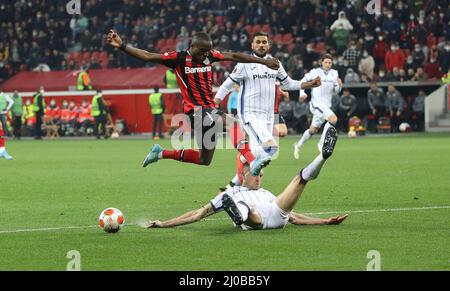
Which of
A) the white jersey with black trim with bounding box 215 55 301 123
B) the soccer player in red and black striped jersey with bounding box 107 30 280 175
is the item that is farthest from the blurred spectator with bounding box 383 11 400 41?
the soccer player in red and black striped jersey with bounding box 107 30 280 175

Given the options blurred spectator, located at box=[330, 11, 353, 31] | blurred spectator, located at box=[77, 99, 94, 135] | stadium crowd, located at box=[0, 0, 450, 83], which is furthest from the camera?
blurred spectator, located at box=[77, 99, 94, 135]

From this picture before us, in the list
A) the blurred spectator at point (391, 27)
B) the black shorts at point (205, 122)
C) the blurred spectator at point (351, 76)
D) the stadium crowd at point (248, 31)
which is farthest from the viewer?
the blurred spectator at point (391, 27)

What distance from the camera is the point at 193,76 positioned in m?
14.1

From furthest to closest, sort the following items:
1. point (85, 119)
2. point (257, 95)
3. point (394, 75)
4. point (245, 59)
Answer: point (85, 119)
point (394, 75)
point (257, 95)
point (245, 59)

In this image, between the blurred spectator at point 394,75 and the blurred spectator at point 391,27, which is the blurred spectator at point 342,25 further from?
the blurred spectator at point 394,75

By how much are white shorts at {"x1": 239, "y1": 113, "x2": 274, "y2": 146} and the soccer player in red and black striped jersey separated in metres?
0.81

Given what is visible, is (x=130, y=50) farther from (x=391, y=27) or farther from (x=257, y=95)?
(x=391, y=27)

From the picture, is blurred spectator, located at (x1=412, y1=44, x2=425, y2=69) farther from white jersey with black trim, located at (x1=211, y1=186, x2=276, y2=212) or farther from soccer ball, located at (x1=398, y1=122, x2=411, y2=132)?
white jersey with black trim, located at (x1=211, y1=186, x2=276, y2=212)

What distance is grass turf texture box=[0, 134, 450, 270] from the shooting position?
984 centimetres

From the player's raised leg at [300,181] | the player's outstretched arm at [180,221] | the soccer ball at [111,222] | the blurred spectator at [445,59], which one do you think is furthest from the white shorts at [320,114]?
the soccer ball at [111,222]

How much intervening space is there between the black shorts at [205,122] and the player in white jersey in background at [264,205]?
2.26 meters

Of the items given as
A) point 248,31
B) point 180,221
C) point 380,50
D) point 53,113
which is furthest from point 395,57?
point 180,221

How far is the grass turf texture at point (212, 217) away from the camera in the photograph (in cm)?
984

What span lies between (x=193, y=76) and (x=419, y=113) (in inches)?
1035
